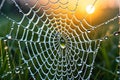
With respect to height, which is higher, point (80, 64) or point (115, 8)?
point (115, 8)

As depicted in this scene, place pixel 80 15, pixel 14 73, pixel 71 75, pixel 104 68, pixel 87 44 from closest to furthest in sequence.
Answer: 1. pixel 14 73
2. pixel 71 75
3. pixel 104 68
4. pixel 87 44
5. pixel 80 15

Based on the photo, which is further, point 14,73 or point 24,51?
point 24,51

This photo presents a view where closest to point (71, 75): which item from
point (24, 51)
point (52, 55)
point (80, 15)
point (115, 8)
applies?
point (52, 55)

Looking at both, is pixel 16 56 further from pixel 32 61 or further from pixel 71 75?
pixel 71 75

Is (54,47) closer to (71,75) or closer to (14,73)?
(71,75)

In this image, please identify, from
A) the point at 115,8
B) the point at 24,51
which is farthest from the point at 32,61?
the point at 115,8

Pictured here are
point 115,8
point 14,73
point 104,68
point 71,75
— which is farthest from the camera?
point 115,8

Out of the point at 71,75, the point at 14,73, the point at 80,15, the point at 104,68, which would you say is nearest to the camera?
the point at 14,73

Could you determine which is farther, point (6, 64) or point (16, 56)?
point (16, 56)

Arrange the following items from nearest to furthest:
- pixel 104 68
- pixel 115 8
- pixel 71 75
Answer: pixel 71 75 < pixel 104 68 < pixel 115 8
